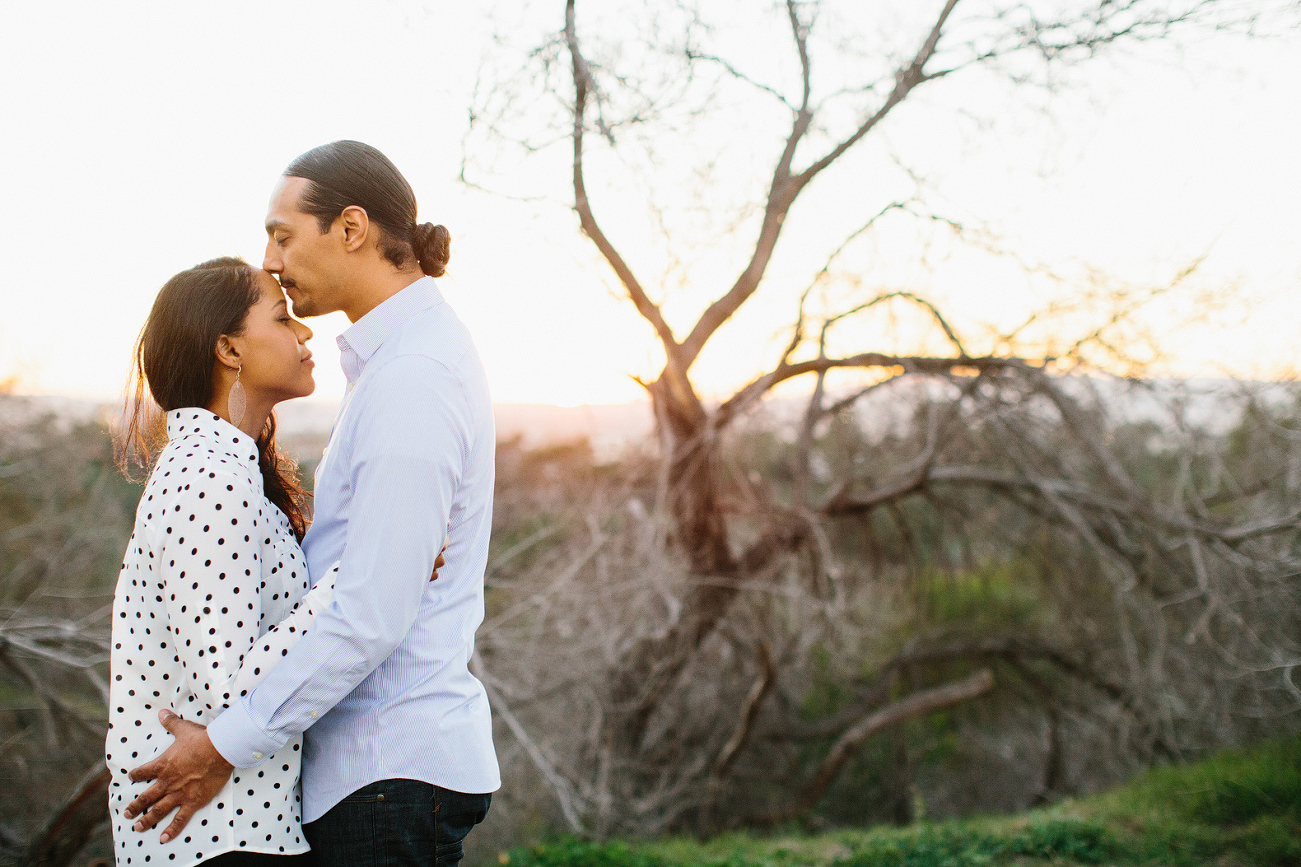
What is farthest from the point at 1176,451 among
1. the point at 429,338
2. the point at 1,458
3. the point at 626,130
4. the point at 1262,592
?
the point at 1,458

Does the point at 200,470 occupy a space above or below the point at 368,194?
below

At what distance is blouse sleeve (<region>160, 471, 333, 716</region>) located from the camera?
119 centimetres

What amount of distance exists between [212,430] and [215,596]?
0.32m

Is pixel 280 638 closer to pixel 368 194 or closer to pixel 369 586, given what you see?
pixel 369 586

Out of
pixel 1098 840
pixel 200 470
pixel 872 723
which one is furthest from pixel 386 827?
pixel 872 723

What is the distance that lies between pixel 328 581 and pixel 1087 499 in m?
5.42

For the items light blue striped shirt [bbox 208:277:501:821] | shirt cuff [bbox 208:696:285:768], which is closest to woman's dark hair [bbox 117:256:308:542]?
light blue striped shirt [bbox 208:277:501:821]

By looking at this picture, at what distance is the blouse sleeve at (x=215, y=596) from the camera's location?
119 cm

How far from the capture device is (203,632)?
119 cm

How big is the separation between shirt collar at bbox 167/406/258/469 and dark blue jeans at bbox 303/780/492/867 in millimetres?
585

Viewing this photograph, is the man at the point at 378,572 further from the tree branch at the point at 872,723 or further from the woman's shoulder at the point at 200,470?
the tree branch at the point at 872,723

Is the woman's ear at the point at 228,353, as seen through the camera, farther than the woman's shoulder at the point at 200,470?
Yes

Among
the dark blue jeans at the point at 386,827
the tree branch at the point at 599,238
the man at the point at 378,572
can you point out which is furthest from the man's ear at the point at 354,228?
the tree branch at the point at 599,238

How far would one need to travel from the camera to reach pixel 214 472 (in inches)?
A: 49.6
